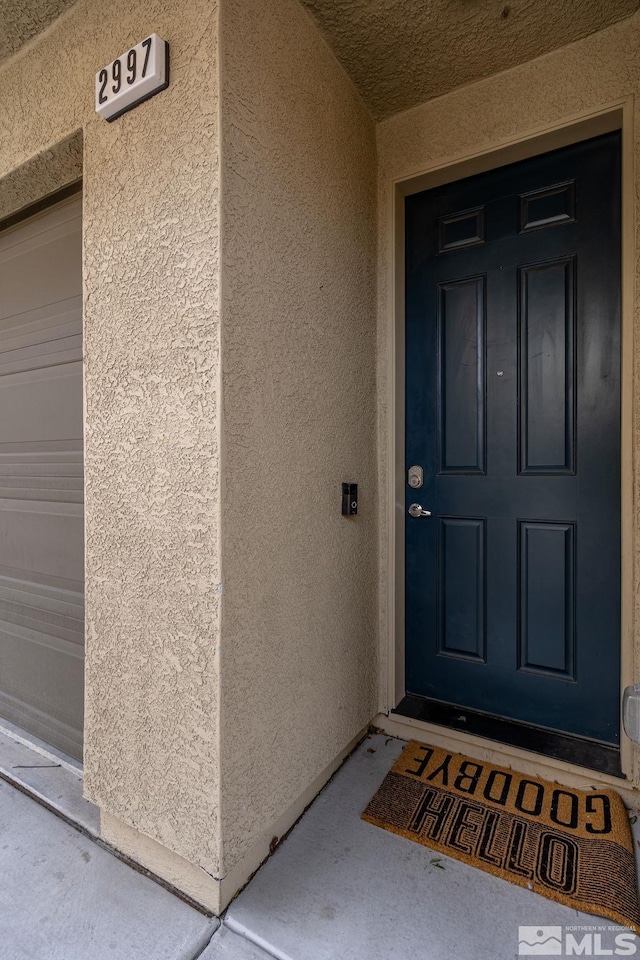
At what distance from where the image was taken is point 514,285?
1927 millimetres

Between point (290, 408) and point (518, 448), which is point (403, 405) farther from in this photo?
point (290, 408)

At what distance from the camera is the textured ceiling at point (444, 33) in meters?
1.57

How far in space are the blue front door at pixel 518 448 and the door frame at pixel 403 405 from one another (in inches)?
2.3

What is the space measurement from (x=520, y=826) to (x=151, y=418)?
1.82 m

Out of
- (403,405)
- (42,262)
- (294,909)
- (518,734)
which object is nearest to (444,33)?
(403,405)

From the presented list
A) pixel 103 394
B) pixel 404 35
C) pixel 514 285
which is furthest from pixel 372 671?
pixel 404 35

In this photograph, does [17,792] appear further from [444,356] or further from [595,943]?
[444,356]

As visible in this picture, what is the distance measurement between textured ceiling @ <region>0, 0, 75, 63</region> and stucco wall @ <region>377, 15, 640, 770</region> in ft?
4.27

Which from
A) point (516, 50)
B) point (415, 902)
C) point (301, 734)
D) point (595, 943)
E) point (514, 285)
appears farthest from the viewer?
point (514, 285)

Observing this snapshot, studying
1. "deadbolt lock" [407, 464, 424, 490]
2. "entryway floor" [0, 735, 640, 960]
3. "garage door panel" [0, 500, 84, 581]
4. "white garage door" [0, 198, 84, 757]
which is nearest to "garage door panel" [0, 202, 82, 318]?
"white garage door" [0, 198, 84, 757]

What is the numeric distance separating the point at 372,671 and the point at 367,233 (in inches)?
77.9

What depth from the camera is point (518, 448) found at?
1936mm

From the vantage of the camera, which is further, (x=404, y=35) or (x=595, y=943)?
(x=404, y=35)

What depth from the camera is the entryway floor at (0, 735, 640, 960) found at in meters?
1.19
